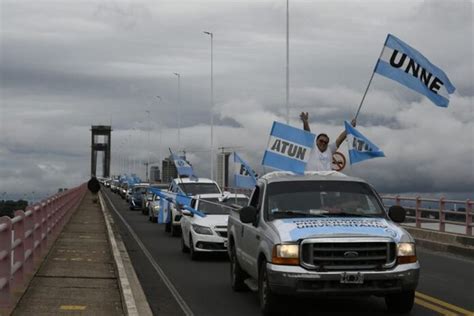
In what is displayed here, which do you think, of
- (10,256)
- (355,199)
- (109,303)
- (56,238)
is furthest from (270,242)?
(56,238)

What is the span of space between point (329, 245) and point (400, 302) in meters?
1.52

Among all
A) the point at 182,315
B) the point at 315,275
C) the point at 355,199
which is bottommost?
the point at 182,315

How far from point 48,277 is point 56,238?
8.05 metres

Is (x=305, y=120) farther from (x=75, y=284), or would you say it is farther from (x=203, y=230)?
(x=75, y=284)

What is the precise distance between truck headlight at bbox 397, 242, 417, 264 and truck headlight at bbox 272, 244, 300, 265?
47.4 inches

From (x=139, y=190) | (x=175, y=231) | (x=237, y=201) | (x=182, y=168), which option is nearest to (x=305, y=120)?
(x=237, y=201)

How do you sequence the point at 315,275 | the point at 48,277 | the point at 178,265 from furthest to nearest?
the point at 178,265, the point at 48,277, the point at 315,275

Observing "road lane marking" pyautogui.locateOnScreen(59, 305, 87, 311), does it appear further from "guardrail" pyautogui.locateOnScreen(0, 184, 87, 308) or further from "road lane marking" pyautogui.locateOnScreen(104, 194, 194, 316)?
"road lane marking" pyautogui.locateOnScreen(104, 194, 194, 316)

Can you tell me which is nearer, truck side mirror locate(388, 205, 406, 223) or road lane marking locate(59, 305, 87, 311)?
road lane marking locate(59, 305, 87, 311)

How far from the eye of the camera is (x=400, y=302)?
33.2 feet

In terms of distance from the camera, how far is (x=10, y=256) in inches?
390

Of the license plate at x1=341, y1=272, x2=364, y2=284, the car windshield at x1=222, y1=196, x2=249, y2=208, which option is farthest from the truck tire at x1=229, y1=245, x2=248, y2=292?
the car windshield at x1=222, y1=196, x2=249, y2=208

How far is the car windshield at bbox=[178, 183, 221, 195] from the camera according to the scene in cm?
2806

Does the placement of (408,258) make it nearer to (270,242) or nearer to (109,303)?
(270,242)
